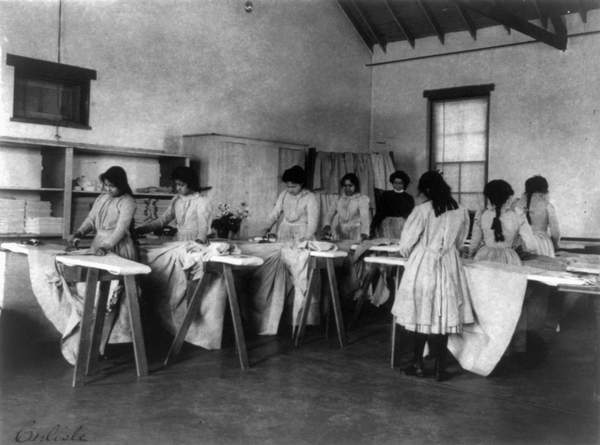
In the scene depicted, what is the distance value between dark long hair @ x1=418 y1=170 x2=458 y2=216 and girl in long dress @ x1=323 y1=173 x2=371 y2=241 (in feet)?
8.31

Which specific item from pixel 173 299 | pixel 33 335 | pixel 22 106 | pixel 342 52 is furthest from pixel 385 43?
pixel 33 335

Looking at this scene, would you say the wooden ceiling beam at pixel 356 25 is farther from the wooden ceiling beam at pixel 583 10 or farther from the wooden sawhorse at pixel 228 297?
the wooden sawhorse at pixel 228 297

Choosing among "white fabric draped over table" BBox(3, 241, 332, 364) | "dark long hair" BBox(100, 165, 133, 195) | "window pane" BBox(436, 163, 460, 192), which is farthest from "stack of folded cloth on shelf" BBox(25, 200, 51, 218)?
"window pane" BBox(436, 163, 460, 192)

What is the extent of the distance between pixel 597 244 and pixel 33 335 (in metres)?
7.01

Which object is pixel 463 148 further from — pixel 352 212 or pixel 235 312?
pixel 235 312

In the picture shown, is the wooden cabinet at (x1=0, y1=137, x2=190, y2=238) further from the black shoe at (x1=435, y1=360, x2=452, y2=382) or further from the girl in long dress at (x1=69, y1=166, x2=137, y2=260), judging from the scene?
the black shoe at (x1=435, y1=360, x2=452, y2=382)

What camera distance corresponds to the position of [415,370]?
15.7 feet

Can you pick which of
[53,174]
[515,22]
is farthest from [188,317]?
[515,22]

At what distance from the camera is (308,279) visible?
582cm

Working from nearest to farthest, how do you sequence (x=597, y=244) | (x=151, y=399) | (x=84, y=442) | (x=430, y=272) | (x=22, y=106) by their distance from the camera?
(x=84, y=442) < (x=151, y=399) < (x=430, y=272) < (x=22, y=106) < (x=597, y=244)

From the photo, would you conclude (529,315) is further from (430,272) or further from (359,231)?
(359,231)

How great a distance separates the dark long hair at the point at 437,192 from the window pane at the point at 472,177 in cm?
558

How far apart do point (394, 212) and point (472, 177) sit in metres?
3.01

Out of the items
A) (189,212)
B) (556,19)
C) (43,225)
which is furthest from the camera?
(556,19)
